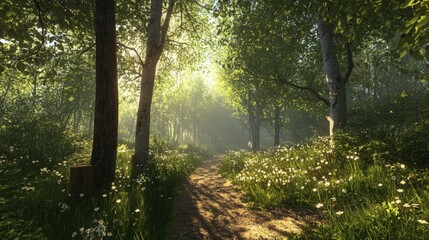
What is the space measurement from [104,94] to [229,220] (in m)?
3.99

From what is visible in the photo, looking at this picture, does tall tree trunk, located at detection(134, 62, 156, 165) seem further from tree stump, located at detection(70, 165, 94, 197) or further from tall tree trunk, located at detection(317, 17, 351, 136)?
tall tree trunk, located at detection(317, 17, 351, 136)

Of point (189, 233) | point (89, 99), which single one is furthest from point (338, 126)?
point (89, 99)

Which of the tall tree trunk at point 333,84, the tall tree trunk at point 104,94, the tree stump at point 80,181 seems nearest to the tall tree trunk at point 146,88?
the tall tree trunk at point 104,94

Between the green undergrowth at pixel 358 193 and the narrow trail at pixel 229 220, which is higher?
the green undergrowth at pixel 358 193

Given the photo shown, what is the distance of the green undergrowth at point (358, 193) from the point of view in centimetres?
382

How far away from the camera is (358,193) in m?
5.78

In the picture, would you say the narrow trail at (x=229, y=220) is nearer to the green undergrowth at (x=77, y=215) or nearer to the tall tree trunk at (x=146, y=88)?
the green undergrowth at (x=77, y=215)

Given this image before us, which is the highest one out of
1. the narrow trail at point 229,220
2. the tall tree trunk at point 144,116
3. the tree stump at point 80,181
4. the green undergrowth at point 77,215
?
the tall tree trunk at point 144,116

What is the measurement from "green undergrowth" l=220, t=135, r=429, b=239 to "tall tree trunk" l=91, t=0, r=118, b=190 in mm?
3993

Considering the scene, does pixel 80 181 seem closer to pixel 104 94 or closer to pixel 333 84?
pixel 104 94

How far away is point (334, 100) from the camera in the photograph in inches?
402

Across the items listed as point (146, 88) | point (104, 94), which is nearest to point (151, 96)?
point (146, 88)

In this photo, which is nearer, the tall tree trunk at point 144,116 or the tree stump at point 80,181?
the tree stump at point 80,181

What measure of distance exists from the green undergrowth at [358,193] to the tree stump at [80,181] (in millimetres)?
4127
